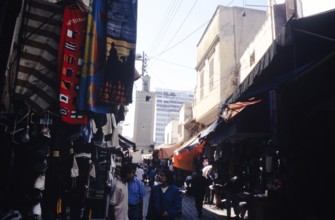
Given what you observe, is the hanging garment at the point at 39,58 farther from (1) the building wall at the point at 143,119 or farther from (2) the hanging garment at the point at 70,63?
(1) the building wall at the point at 143,119

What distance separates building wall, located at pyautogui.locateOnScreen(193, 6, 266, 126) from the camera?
1806 cm

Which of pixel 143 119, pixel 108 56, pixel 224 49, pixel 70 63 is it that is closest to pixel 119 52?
pixel 108 56

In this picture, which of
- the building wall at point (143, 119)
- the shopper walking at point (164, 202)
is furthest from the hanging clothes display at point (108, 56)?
the building wall at point (143, 119)

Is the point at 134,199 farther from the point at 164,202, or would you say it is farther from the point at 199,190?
the point at 199,190

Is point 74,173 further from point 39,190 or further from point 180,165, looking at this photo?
point 180,165

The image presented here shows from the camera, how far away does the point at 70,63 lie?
19.6 feet

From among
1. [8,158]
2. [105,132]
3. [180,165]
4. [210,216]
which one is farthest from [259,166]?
[180,165]

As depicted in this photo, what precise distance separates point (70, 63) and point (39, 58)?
64cm

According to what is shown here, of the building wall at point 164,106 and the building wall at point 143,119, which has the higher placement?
the building wall at point 164,106

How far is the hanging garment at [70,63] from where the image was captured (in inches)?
230

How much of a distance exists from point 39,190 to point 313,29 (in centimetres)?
621

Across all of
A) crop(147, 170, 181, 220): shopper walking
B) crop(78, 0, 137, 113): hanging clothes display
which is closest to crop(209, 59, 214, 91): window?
→ crop(78, 0, 137, 113): hanging clothes display

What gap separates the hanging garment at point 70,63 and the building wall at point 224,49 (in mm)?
12096

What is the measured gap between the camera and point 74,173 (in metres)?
7.27
